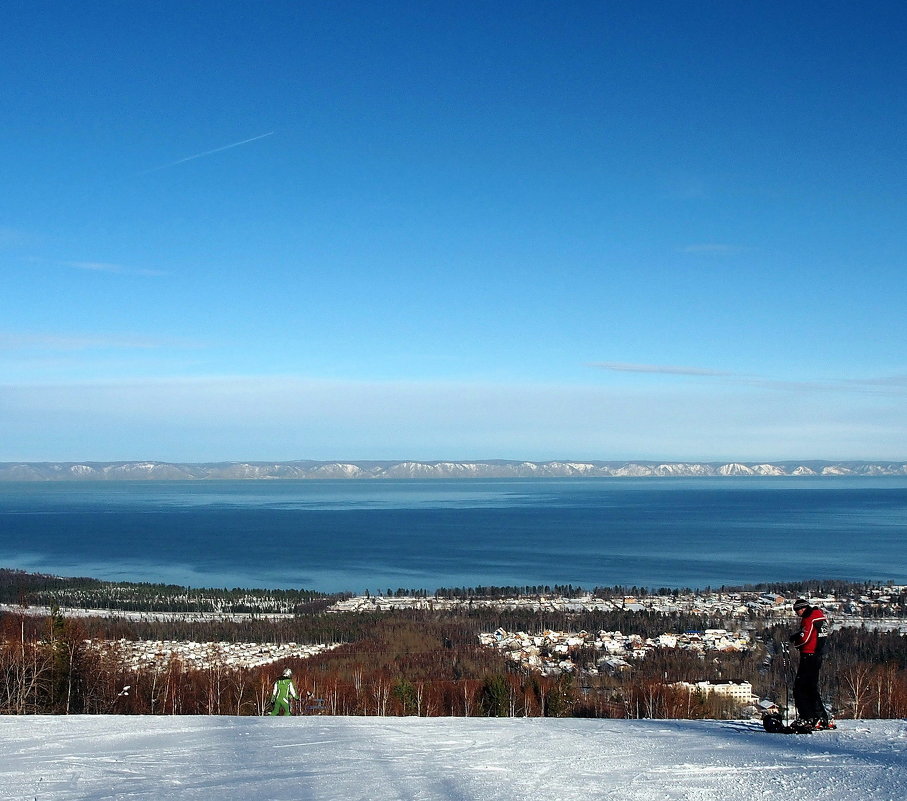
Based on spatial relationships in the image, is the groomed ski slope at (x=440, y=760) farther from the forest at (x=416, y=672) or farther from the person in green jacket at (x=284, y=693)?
the forest at (x=416, y=672)

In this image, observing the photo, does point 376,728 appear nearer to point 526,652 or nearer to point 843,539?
point 526,652

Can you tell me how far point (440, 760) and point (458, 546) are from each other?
63.2 metres

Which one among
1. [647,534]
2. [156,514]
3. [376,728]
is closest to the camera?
[376,728]

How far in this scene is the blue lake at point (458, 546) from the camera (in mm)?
50594

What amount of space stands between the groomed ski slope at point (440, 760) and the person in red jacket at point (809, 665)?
0.46 ft

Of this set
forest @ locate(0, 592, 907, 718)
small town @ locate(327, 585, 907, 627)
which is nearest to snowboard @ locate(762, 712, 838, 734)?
forest @ locate(0, 592, 907, 718)

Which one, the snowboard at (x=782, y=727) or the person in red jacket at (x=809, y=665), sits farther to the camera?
the snowboard at (x=782, y=727)

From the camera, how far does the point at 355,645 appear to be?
26.5 m

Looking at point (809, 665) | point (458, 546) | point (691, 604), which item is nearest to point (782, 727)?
point (809, 665)

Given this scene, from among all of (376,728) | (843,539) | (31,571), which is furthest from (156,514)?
(376,728)

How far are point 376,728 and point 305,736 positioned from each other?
0.70m

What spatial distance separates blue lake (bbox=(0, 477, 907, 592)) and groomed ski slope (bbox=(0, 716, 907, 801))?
3854cm

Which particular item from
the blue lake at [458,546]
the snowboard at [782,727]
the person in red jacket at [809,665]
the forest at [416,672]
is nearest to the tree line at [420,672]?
the forest at [416,672]

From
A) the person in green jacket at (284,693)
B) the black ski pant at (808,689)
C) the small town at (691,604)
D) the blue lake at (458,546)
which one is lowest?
the blue lake at (458,546)
